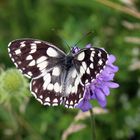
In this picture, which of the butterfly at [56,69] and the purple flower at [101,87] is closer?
the butterfly at [56,69]

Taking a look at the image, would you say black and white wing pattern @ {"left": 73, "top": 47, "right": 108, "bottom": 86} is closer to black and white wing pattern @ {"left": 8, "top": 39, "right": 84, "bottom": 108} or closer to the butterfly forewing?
black and white wing pattern @ {"left": 8, "top": 39, "right": 84, "bottom": 108}

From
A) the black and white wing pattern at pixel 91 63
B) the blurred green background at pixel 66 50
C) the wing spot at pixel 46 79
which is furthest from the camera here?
the blurred green background at pixel 66 50

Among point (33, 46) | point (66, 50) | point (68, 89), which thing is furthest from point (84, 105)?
point (66, 50)

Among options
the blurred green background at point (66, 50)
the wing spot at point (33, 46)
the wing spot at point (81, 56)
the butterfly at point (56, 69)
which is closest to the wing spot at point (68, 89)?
the butterfly at point (56, 69)

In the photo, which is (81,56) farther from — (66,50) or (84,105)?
(66,50)

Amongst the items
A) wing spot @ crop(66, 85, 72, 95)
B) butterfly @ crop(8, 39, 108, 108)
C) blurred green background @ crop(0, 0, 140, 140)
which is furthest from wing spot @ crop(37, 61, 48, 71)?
blurred green background @ crop(0, 0, 140, 140)

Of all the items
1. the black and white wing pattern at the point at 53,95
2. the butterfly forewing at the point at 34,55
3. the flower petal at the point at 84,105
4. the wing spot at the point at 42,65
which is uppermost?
the butterfly forewing at the point at 34,55

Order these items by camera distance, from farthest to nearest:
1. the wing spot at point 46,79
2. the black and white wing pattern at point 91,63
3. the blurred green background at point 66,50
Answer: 1. the blurred green background at point 66,50
2. the wing spot at point 46,79
3. the black and white wing pattern at point 91,63

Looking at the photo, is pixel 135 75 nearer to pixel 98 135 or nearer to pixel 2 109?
pixel 98 135

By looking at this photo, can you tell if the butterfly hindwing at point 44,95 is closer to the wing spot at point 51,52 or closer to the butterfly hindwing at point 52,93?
the butterfly hindwing at point 52,93
